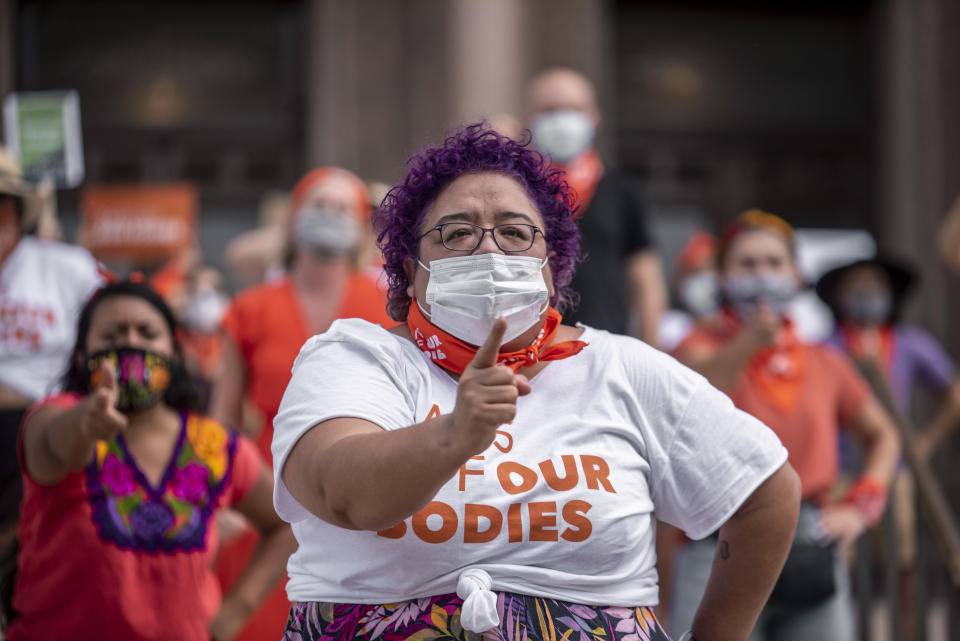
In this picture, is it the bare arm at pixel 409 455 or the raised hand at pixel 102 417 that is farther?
the raised hand at pixel 102 417

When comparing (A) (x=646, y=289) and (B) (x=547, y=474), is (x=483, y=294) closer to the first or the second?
(B) (x=547, y=474)

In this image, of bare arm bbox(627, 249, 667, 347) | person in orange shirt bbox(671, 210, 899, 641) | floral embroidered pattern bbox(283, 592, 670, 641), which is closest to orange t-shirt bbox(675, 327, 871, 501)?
person in orange shirt bbox(671, 210, 899, 641)

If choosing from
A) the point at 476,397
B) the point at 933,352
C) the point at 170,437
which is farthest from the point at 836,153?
the point at 476,397

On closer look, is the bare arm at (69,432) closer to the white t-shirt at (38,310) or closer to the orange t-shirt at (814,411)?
the white t-shirt at (38,310)

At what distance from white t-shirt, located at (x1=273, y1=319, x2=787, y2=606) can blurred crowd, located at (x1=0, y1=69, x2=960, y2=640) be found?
14 cm

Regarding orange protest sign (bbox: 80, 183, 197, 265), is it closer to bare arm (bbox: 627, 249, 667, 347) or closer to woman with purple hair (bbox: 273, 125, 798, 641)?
bare arm (bbox: 627, 249, 667, 347)

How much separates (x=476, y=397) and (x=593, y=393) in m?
0.50

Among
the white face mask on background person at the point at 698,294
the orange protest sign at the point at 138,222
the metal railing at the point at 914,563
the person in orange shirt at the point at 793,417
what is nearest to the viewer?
the person in orange shirt at the point at 793,417

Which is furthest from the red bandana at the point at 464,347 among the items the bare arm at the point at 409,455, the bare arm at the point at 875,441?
the bare arm at the point at 875,441

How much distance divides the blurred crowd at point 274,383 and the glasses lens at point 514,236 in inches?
15.0

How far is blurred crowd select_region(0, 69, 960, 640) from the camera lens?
3062mm

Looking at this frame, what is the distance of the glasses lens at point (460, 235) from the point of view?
2.32 metres

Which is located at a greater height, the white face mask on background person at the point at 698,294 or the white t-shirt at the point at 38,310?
the white t-shirt at the point at 38,310

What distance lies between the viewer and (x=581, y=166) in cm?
502
